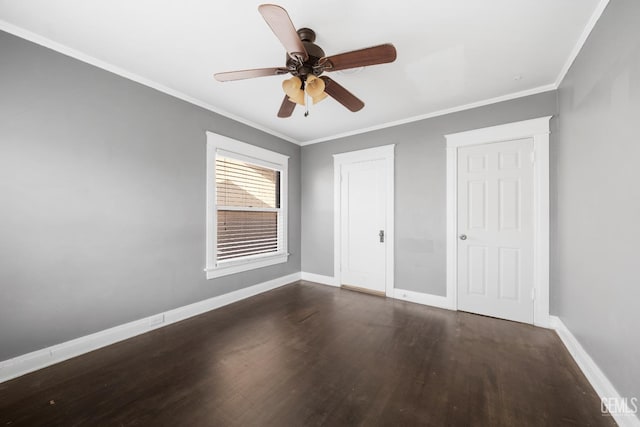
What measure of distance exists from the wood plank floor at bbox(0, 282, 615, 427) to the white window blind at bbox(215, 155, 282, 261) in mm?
1105

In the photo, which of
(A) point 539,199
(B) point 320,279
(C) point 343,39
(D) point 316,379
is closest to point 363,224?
(B) point 320,279

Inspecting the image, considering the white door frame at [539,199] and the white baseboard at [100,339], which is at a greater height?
the white door frame at [539,199]

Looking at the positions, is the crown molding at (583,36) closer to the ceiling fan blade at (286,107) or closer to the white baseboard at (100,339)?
the ceiling fan blade at (286,107)

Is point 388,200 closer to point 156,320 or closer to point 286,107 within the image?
point 286,107

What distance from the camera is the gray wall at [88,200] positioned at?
73.6 inches

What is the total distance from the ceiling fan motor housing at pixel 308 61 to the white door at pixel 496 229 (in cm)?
233

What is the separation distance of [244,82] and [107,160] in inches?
60.1

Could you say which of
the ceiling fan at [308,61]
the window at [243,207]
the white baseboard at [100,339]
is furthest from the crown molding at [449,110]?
the white baseboard at [100,339]

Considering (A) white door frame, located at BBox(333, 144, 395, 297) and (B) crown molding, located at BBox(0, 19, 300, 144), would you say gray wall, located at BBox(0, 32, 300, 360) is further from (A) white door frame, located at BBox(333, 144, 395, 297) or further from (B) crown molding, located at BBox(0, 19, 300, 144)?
(A) white door frame, located at BBox(333, 144, 395, 297)

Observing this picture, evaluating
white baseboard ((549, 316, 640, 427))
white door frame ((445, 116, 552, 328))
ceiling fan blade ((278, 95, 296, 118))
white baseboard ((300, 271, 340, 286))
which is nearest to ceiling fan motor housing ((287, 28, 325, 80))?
ceiling fan blade ((278, 95, 296, 118))

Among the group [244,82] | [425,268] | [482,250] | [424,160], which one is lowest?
[425,268]

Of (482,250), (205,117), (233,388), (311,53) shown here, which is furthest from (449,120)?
(233,388)

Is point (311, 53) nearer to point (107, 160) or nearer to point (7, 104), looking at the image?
point (107, 160)

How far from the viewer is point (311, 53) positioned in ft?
5.77
